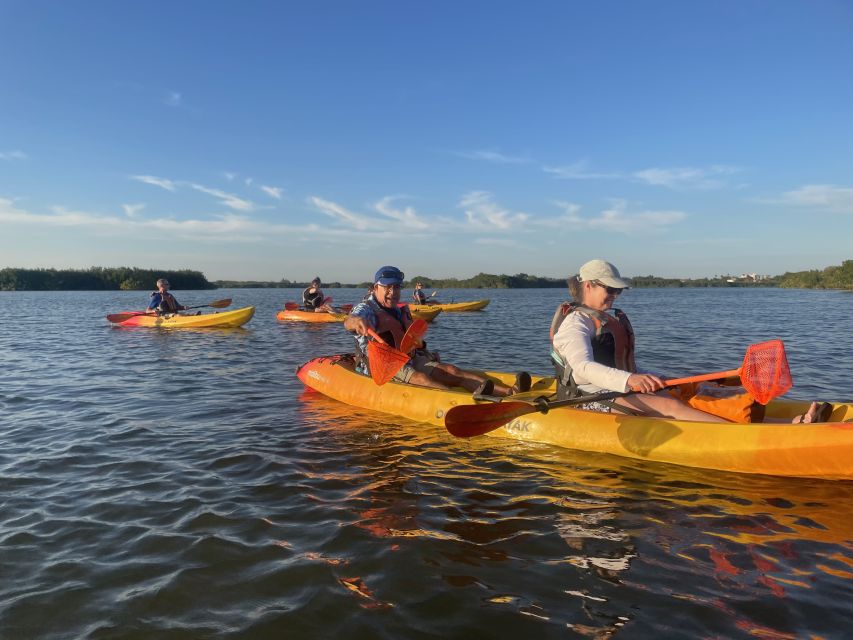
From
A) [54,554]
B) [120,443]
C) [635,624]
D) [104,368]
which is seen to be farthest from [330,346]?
[635,624]

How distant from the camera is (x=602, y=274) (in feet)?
16.5

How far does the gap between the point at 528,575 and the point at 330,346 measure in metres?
13.0

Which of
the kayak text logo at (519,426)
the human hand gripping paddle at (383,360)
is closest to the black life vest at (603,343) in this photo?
the kayak text logo at (519,426)

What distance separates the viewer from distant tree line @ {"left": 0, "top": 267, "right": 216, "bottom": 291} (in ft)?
248

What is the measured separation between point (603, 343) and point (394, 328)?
3.38 metres

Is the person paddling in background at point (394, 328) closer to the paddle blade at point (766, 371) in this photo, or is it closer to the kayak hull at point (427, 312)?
the paddle blade at point (766, 371)

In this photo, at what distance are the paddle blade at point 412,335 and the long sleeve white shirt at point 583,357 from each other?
2626 mm

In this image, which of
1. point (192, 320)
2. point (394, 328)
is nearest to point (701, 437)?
point (394, 328)

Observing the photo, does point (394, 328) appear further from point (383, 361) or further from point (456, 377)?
point (456, 377)

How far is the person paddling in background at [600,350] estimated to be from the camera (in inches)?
192

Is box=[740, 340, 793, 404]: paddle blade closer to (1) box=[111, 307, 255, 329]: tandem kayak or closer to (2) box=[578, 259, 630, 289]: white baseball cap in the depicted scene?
(2) box=[578, 259, 630, 289]: white baseball cap

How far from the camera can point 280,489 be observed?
4770 mm

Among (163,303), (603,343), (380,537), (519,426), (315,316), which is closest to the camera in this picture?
(380,537)

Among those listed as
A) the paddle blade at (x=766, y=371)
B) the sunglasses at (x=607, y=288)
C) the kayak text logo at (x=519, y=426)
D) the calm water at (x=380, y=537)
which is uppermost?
the sunglasses at (x=607, y=288)
